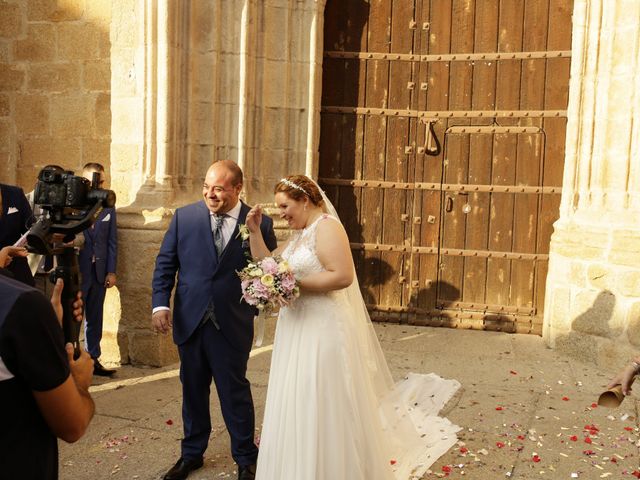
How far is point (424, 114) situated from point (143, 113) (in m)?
2.65

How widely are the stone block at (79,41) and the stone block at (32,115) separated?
1.66ft

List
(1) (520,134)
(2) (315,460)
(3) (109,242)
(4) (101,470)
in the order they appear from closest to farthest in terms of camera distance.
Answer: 1. (2) (315,460)
2. (4) (101,470)
3. (3) (109,242)
4. (1) (520,134)

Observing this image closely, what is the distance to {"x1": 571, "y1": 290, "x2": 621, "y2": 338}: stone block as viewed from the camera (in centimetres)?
605

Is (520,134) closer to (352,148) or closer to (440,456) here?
(352,148)

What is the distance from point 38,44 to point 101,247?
2.51m

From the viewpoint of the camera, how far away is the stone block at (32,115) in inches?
290

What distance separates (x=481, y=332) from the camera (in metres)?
7.15

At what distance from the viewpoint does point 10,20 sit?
7.35 metres

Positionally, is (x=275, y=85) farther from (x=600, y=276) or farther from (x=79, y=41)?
(x=600, y=276)

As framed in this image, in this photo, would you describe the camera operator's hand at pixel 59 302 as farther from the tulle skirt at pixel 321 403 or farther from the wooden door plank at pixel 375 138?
the wooden door plank at pixel 375 138

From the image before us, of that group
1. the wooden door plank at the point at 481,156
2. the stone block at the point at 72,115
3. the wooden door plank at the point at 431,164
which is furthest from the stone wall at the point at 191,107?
the wooden door plank at the point at 481,156

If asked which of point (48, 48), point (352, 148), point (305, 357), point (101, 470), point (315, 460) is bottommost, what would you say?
point (101, 470)

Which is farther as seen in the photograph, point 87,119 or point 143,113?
point 87,119

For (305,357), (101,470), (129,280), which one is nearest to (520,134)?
(129,280)
